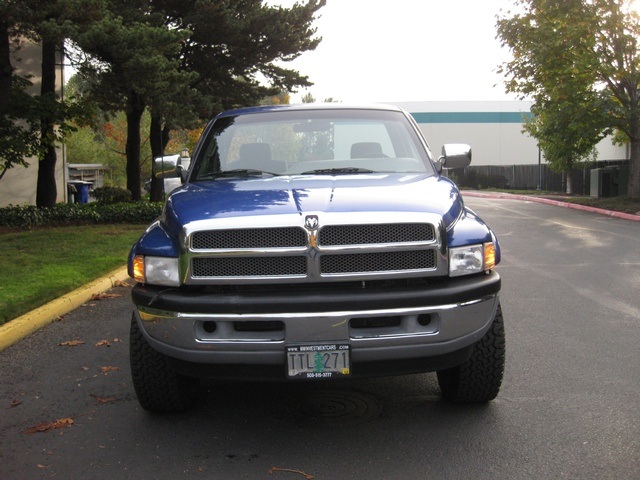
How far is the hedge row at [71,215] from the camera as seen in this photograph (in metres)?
17.8

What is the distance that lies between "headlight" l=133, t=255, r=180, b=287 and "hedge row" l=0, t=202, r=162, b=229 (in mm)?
14324

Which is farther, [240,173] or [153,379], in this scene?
[240,173]

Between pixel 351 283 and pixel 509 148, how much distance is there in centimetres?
6251

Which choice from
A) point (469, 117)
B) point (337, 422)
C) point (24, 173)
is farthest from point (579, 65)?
point (469, 117)

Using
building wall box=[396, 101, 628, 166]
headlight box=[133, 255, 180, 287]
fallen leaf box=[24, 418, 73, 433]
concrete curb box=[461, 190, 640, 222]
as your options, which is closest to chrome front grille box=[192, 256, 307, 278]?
headlight box=[133, 255, 180, 287]

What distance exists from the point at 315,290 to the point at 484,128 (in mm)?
62169

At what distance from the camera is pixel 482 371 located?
450 centimetres

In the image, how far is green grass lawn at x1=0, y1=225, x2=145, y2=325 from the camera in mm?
8148

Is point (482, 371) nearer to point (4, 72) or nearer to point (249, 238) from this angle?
point (249, 238)

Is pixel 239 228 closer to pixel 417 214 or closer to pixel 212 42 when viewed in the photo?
pixel 417 214

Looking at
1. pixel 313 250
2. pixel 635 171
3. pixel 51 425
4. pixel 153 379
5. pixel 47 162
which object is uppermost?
pixel 47 162

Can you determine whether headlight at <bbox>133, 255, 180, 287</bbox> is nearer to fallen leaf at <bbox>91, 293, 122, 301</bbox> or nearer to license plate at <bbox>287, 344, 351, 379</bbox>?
license plate at <bbox>287, 344, 351, 379</bbox>

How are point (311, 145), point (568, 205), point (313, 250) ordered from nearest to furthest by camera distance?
point (313, 250) → point (311, 145) → point (568, 205)

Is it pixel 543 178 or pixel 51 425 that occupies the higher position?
pixel 543 178
